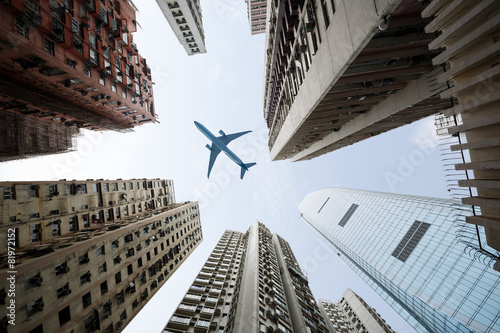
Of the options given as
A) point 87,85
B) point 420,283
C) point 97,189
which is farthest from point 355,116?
point 420,283

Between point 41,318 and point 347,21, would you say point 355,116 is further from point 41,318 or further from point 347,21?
point 41,318

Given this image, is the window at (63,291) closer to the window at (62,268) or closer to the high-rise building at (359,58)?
the window at (62,268)

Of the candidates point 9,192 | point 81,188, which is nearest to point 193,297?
point 81,188

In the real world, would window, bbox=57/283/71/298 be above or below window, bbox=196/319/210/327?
above

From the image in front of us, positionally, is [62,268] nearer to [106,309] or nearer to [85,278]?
[85,278]

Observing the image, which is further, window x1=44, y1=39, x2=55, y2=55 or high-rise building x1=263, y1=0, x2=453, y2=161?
window x1=44, y1=39, x2=55, y2=55

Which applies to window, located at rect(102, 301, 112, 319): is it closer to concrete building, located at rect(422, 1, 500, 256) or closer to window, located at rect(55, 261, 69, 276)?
window, located at rect(55, 261, 69, 276)

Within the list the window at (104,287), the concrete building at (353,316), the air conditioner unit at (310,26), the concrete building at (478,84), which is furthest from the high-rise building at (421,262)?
the window at (104,287)

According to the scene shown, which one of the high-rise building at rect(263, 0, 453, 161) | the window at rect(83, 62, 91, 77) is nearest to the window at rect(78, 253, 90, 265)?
the window at rect(83, 62, 91, 77)
